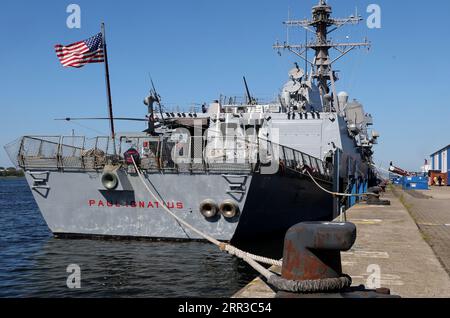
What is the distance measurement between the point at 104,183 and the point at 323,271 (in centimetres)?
1053

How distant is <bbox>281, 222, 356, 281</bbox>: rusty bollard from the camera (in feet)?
12.4

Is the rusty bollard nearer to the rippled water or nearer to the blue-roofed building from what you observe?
the rippled water

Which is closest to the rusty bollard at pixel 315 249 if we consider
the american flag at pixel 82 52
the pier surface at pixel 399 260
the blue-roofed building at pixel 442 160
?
the pier surface at pixel 399 260

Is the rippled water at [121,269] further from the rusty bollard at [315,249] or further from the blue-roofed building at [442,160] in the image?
the blue-roofed building at [442,160]

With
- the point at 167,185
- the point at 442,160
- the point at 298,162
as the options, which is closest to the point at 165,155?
the point at 167,185

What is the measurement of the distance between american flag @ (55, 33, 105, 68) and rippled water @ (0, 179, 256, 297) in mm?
5321

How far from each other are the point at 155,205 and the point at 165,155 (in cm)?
142

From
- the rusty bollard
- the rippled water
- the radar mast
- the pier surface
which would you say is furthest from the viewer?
the radar mast

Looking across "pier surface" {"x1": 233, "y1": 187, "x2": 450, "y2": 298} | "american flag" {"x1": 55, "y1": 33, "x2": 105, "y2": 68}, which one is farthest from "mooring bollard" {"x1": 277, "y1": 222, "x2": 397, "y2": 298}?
"american flag" {"x1": 55, "y1": 33, "x2": 105, "y2": 68}

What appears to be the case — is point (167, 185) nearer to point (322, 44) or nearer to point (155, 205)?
point (155, 205)

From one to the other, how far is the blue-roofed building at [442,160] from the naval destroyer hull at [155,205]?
46239 millimetres

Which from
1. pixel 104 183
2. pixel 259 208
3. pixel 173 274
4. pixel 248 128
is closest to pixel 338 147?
pixel 248 128

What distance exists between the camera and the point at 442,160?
63844mm
